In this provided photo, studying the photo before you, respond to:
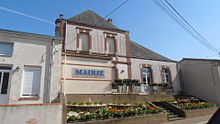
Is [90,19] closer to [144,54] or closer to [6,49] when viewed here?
[144,54]

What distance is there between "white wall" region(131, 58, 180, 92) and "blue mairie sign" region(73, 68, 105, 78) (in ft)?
14.0

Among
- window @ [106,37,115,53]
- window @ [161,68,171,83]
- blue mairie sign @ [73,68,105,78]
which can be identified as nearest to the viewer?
blue mairie sign @ [73,68,105,78]

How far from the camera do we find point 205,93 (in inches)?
589

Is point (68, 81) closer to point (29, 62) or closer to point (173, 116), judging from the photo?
point (29, 62)

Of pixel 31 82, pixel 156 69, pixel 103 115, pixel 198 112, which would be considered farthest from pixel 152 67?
pixel 31 82

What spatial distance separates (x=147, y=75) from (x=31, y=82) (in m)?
11.5

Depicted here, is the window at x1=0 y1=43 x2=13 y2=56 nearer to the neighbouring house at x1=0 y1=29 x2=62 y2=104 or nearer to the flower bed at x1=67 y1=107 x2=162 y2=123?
the neighbouring house at x1=0 y1=29 x2=62 y2=104

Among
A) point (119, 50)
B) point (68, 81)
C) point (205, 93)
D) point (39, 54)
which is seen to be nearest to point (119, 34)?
point (119, 50)

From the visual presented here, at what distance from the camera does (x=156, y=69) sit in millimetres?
15875

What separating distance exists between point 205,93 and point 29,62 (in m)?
16.6

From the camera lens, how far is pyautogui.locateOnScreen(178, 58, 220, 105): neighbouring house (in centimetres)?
1422

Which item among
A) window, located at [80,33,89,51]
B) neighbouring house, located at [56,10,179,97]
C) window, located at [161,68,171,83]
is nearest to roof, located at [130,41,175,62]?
neighbouring house, located at [56,10,179,97]

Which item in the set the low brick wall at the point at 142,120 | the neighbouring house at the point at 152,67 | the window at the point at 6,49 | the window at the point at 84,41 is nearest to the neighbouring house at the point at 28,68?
the window at the point at 6,49

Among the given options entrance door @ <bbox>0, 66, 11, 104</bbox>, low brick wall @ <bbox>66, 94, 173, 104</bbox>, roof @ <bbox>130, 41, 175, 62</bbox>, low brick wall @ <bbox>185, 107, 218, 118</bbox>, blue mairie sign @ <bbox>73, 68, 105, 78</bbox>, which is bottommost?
low brick wall @ <bbox>185, 107, 218, 118</bbox>
